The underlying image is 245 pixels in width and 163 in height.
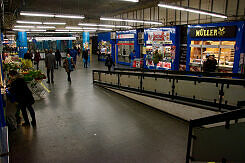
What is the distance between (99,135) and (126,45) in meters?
16.7

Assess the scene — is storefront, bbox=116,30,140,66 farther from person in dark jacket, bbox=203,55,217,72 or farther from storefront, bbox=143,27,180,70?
person in dark jacket, bbox=203,55,217,72

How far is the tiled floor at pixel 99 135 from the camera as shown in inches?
148

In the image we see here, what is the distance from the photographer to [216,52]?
1120cm

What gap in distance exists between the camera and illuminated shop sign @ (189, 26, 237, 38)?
10.3m

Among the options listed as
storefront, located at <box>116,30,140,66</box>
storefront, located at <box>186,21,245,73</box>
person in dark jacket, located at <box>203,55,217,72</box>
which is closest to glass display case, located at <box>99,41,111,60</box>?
storefront, located at <box>116,30,140,66</box>

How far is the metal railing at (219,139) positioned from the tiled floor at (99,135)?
0.81 m

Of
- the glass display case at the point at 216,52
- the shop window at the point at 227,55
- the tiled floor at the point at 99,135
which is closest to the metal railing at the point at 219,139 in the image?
the tiled floor at the point at 99,135

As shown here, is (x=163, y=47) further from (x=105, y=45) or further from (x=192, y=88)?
(x=105, y=45)

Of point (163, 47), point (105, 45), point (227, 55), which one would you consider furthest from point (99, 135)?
point (105, 45)

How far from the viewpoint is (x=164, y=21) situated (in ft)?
49.2

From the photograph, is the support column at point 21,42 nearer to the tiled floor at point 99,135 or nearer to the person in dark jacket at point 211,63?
the tiled floor at point 99,135

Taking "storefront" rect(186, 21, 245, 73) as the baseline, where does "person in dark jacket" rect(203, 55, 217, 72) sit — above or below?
below

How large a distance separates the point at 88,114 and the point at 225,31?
919cm

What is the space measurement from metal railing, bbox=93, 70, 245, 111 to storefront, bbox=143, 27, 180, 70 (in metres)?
6.96
